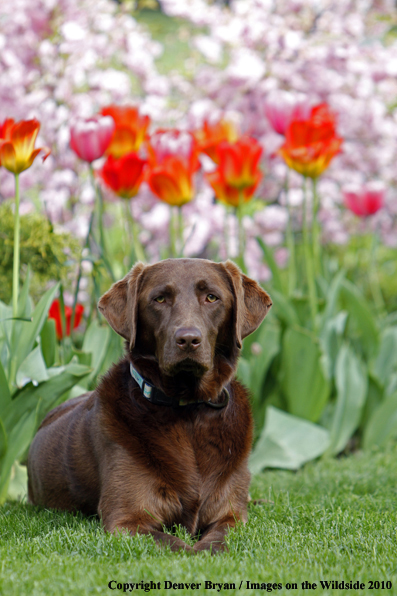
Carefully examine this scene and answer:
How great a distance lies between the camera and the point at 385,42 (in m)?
10.7

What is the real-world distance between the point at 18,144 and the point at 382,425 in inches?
133

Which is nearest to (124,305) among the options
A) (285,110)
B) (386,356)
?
(285,110)

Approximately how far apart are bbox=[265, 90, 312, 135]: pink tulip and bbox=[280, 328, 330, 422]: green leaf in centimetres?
164

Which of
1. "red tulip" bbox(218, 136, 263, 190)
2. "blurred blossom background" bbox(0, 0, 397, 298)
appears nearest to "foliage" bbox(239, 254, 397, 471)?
"red tulip" bbox(218, 136, 263, 190)

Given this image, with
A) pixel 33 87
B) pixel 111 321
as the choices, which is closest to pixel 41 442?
pixel 111 321

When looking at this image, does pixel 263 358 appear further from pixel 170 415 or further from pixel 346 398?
pixel 170 415

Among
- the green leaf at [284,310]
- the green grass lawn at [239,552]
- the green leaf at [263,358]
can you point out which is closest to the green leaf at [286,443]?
the green leaf at [263,358]

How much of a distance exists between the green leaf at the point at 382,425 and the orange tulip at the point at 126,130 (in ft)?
8.87

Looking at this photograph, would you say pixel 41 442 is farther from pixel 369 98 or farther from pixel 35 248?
pixel 369 98

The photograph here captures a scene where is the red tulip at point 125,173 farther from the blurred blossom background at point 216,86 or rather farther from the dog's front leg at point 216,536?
the dog's front leg at point 216,536

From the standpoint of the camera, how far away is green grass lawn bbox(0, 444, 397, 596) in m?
2.16

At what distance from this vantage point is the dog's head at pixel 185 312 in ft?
9.23

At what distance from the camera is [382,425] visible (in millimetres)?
5203

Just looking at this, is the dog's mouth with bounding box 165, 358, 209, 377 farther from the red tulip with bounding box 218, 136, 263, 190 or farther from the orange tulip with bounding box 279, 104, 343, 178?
the orange tulip with bounding box 279, 104, 343, 178
